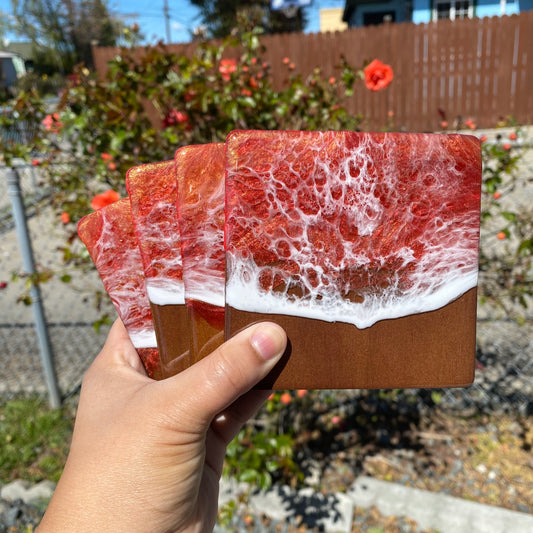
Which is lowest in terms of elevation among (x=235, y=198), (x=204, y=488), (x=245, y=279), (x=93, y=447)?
(x=204, y=488)

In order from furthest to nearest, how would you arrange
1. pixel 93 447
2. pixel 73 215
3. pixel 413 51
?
pixel 413 51 < pixel 73 215 < pixel 93 447

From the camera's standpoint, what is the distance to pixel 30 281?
Answer: 7.92 feet

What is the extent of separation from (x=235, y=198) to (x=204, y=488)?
2.68 feet

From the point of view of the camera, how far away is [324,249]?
2.69 feet

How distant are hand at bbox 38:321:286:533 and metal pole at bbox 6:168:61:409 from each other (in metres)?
1.81

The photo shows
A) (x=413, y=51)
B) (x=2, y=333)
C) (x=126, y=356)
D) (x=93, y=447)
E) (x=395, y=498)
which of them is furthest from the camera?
(x=413, y=51)

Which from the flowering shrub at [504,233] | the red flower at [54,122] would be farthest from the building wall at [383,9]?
the red flower at [54,122]

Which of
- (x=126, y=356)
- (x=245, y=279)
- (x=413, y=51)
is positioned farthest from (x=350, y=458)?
(x=413, y=51)

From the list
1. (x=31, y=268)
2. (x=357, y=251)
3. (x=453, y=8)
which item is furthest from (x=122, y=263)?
(x=453, y=8)

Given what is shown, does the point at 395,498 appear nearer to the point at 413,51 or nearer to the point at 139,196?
the point at 139,196

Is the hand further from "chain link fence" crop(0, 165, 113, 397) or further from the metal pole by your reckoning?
the metal pole

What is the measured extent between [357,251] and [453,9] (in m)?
15.5

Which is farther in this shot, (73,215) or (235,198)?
(73,215)

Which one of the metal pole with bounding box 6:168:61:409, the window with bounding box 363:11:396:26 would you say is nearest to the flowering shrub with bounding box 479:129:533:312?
the metal pole with bounding box 6:168:61:409
